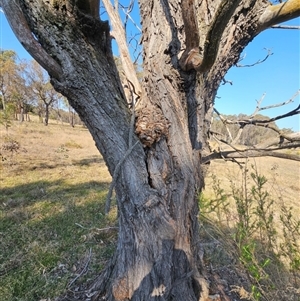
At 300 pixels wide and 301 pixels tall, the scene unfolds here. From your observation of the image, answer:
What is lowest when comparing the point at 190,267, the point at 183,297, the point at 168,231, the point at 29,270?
the point at 29,270

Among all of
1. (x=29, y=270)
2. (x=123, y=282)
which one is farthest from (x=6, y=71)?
(x=123, y=282)

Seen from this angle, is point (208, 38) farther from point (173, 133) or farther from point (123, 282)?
point (123, 282)

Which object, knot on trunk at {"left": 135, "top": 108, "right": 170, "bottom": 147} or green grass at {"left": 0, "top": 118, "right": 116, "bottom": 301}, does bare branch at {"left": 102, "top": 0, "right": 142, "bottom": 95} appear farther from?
green grass at {"left": 0, "top": 118, "right": 116, "bottom": 301}

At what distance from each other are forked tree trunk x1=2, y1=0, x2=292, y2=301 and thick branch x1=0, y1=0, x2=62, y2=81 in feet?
0.39

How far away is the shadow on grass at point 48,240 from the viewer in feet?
8.04

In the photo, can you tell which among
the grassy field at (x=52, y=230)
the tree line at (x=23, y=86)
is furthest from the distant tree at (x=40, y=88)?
the grassy field at (x=52, y=230)

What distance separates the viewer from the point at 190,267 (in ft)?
5.52

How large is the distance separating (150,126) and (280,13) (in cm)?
101

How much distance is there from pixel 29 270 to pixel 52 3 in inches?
112

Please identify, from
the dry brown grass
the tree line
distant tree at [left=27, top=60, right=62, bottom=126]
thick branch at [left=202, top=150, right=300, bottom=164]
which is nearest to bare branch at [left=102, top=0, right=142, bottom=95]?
thick branch at [left=202, top=150, right=300, bottom=164]

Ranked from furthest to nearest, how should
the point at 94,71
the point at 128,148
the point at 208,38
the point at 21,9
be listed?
the point at 128,148 → the point at 94,71 → the point at 21,9 → the point at 208,38

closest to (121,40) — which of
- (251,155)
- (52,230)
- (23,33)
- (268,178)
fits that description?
(23,33)

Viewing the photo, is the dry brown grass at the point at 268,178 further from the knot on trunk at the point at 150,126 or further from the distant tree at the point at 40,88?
the distant tree at the point at 40,88

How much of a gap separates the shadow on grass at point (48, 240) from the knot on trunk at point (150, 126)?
2.74ft
